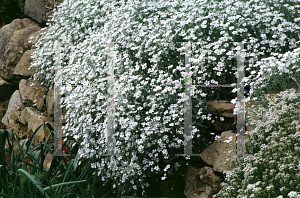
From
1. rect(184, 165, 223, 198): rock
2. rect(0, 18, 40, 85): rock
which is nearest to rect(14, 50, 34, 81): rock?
rect(0, 18, 40, 85): rock

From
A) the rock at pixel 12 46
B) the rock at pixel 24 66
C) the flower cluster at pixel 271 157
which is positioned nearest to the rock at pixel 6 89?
the rock at pixel 12 46

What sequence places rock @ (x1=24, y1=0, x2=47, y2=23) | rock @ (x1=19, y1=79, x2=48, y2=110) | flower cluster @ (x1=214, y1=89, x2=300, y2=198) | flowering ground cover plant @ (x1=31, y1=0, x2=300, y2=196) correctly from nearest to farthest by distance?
flower cluster @ (x1=214, y1=89, x2=300, y2=198) → flowering ground cover plant @ (x1=31, y1=0, x2=300, y2=196) → rock @ (x1=19, y1=79, x2=48, y2=110) → rock @ (x1=24, y1=0, x2=47, y2=23)

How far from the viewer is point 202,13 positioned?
4.45 meters

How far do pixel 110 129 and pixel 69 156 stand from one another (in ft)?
3.57

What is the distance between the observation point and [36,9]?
763 cm

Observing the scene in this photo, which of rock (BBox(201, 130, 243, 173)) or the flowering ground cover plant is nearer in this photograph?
rock (BBox(201, 130, 243, 173))

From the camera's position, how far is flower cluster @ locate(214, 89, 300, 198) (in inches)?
92.4

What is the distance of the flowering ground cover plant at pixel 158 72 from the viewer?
3.49m

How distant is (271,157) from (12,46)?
6552 millimetres

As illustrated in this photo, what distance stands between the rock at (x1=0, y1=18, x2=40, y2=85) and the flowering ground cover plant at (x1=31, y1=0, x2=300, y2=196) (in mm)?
2719

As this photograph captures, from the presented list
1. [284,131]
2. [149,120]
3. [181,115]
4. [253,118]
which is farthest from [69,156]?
[284,131]

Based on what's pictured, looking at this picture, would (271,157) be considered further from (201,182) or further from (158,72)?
(158,72)

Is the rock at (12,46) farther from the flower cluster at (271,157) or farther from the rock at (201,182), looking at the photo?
the flower cluster at (271,157)

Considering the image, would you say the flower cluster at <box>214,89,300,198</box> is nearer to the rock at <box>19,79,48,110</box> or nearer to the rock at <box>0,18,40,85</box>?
the rock at <box>19,79,48,110</box>
